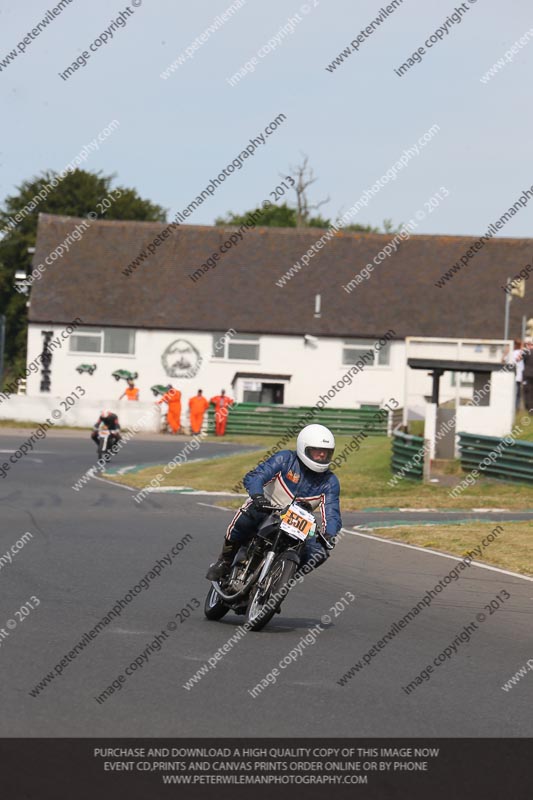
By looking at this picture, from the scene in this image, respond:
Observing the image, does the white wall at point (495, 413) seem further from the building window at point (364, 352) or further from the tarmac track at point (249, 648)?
the building window at point (364, 352)

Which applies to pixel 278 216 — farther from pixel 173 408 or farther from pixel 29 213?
pixel 173 408

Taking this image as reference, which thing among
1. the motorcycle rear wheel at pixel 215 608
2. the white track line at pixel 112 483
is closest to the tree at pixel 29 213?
the white track line at pixel 112 483

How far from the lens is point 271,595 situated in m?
10.3

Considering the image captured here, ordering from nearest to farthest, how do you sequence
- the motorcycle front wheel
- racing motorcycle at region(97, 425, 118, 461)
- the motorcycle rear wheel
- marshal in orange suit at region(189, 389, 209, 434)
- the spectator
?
the motorcycle front wheel < the motorcycle rear wheel < the spectator < racing motorcycle at region(97, 425, 118, 461) < marshal in orange suit at region(189, 389, 209, 434)

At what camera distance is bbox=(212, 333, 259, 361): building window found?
56.8 meters

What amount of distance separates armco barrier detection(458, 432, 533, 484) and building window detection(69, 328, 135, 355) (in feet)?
98.2

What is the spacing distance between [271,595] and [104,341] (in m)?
47.7

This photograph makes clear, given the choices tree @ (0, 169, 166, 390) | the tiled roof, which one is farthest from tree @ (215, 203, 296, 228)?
the tiled roof

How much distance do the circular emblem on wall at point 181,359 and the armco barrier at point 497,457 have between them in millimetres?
28683

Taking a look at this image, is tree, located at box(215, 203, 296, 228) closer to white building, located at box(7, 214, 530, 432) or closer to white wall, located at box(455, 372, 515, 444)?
white building, located at box(7, 214, 530, 432)
